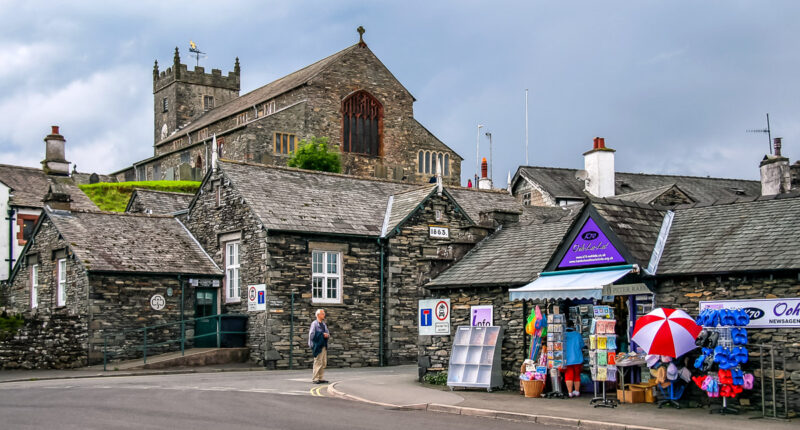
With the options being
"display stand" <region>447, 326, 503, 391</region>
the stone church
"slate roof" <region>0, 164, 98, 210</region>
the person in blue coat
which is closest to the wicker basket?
the person in blue coat

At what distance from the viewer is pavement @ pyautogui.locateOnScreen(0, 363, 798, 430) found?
1383 centimetres

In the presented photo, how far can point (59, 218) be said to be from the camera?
31844 millimetres

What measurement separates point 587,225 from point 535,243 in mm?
3771

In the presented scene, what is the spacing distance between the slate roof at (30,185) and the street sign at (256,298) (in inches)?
576

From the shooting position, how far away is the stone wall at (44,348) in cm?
2850

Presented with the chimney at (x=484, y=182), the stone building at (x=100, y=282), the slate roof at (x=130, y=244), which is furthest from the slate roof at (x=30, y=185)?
the chimney at (x=484, y=182)

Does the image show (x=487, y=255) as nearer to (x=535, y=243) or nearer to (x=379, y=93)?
(x=535, y=243)

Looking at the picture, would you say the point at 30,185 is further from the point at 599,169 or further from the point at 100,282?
the point at 599,169

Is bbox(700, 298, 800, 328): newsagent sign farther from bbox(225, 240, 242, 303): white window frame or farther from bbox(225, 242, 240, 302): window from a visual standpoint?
bbox(225, 242, 240, 302): window

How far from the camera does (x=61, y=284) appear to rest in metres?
31.6

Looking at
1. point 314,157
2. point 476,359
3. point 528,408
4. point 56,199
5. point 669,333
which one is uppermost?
point 314,157

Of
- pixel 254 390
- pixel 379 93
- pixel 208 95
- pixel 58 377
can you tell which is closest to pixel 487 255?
pixel 254 390

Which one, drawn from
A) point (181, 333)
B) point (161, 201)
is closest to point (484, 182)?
point (161, 201)

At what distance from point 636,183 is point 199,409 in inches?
1553
